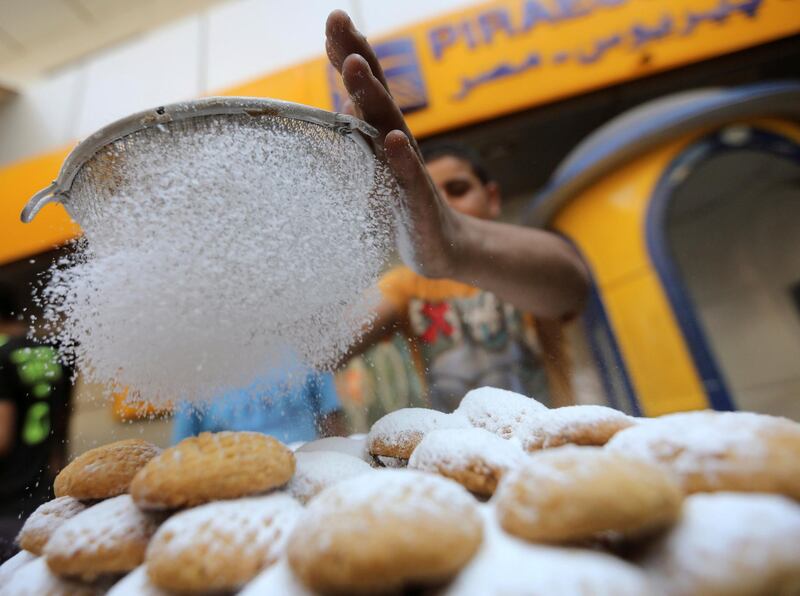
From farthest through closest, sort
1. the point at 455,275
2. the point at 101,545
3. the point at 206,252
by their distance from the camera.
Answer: the point at 455,275
the point at 206,252
the point at 101,545

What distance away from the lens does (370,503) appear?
0.26 metres

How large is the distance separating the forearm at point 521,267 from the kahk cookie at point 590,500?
554 millimetres

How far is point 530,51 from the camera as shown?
5.35 ft

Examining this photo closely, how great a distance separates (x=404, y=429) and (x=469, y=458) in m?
0.15

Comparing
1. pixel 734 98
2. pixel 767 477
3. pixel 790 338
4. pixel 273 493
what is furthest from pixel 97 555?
pixel 790 338

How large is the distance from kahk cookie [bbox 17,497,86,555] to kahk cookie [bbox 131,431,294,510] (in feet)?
0.45

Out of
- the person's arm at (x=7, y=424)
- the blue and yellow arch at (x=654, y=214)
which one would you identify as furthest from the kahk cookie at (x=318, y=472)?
the blue and yellow arch at (x=654, y=214)

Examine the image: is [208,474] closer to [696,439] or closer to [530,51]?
[696,439]

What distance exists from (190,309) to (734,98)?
1575 millimetres

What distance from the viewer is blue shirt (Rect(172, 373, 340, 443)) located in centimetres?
59

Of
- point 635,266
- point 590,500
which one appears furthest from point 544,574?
point 635,266

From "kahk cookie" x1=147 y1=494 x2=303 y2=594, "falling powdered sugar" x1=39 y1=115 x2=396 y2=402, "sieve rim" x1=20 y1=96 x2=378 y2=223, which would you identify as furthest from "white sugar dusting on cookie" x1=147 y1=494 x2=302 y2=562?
"sieve rim" x1=20 y1=96 x2=378 y2=223

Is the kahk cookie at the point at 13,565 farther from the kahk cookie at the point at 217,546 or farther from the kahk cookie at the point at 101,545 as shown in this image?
the kahk cookie at the point at 217,546

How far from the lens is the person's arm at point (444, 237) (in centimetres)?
58
